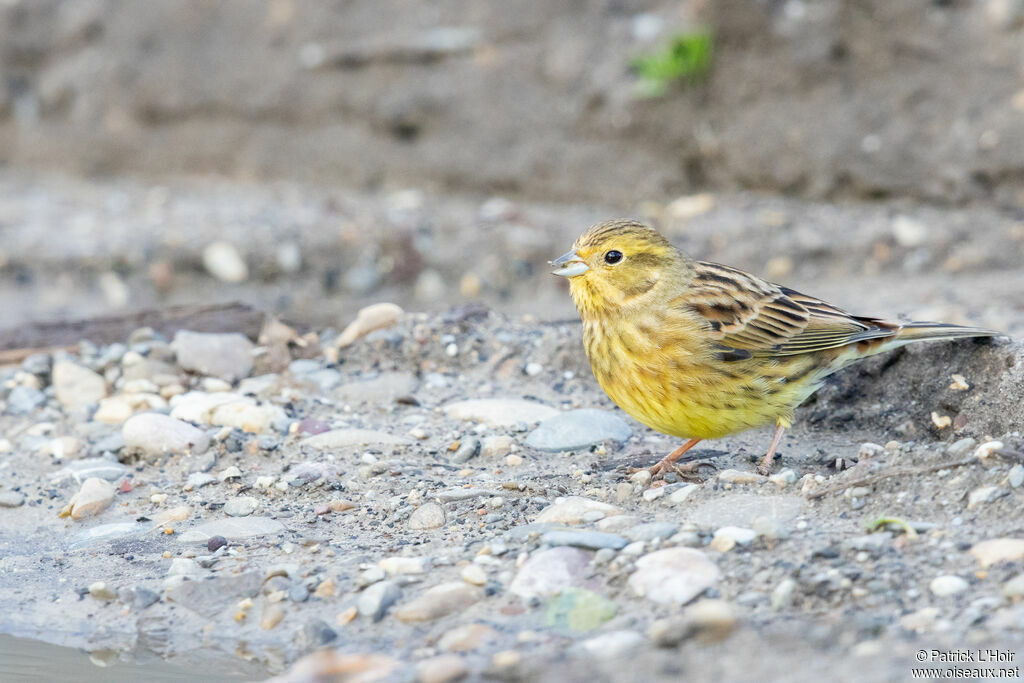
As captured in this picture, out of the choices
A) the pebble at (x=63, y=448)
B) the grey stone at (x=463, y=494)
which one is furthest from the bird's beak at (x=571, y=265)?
the pebble at (x=63, y=448)

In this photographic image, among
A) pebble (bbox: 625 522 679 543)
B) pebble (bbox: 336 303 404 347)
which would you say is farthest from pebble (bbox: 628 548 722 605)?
pebble (bbox: 336 303 404 347)

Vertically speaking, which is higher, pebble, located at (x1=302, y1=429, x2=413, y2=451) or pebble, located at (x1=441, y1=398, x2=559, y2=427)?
pebble, located at (x1=441, y1=398, x2=559, y2=427)

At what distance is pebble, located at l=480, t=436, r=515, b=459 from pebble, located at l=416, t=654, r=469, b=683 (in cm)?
162

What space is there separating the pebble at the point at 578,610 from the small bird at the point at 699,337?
37.7 inches

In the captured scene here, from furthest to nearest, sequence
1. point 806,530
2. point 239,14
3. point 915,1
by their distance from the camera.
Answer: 1. point 239,14
2. point 915,1
3. point 806,530

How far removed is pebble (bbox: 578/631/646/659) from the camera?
319cm

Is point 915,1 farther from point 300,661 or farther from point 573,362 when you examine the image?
point 300,661

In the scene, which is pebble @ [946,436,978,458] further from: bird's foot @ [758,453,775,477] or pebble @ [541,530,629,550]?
pebble @ [541,530,629,550]

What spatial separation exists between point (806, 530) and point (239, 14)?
23.6 ft

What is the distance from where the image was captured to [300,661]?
343 centimetres

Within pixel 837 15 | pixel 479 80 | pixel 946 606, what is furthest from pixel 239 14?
pixel 946 606

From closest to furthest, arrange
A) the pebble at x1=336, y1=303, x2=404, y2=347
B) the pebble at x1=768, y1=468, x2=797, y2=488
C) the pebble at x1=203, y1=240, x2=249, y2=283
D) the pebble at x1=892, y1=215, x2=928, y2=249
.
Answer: the pebble at x1=768, y1=468, x2=797, y2=488
the pebble at x1=336, y1=303, x2=404, y2=347
the pebble at x1=892, y1=215, x2=928, y2=249
the pebble at x1=203, y1=240, x2=249, y2=283

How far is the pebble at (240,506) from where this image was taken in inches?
174

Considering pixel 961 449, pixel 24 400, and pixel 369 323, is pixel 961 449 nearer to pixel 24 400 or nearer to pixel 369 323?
pixel 369 323
